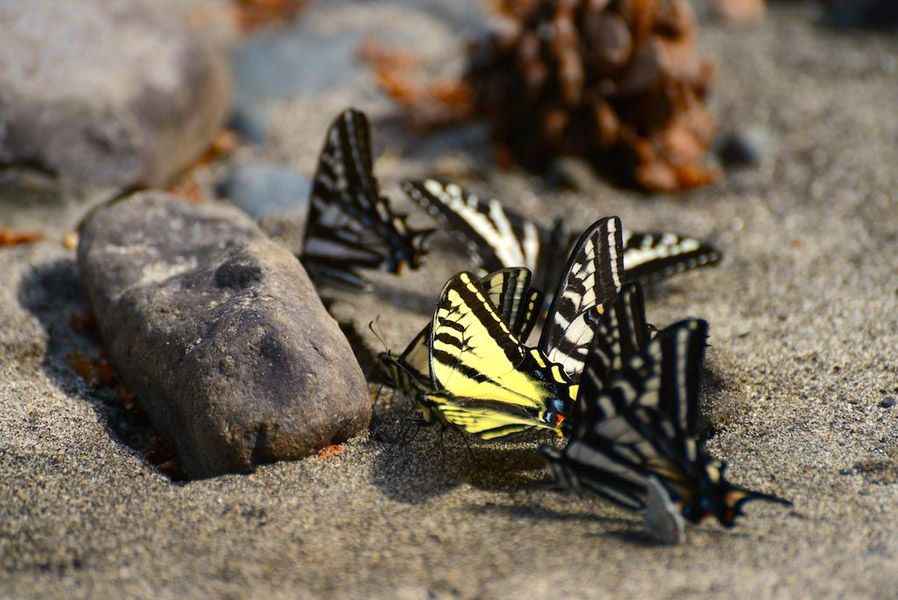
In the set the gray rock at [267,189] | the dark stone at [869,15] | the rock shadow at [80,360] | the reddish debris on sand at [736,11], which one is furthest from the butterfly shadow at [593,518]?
the dark stone at [869,15]

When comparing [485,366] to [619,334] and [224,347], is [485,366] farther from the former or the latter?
[224,347]

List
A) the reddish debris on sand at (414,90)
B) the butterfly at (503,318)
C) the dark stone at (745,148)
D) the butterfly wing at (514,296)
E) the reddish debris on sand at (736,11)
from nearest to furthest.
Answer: the butterfly at (503,318), the butterfly wing at (514,296), the dark stone at (745,148), the reddish debris on sand at (414,90), the reddish debris on sand at (736,11)

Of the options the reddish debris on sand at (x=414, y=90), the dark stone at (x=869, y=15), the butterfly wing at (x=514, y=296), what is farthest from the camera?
the dark stone at (x=869, y=15)

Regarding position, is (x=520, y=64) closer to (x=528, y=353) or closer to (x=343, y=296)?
(x=343, y=296)

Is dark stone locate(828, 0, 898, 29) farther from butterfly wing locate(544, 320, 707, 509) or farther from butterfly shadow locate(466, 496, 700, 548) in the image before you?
butterfly shadow locate(466, 496, 700, 548)

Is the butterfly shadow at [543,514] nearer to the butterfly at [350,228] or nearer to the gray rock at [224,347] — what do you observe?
the gray rock at [224,347]

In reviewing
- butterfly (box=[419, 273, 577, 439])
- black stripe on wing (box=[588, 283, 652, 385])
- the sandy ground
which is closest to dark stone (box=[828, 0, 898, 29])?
the sandy ground

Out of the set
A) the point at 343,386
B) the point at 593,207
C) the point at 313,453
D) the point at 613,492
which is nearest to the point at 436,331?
the point at 343,386
